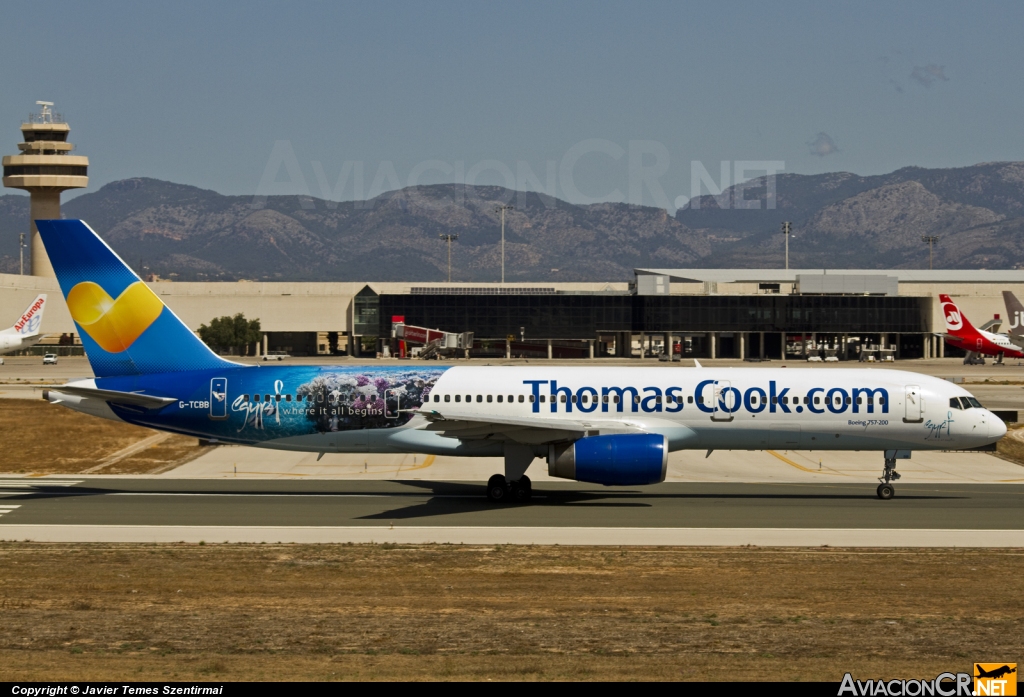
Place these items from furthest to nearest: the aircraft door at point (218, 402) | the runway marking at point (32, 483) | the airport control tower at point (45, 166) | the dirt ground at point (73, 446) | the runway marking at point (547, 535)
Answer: the airport control tower at point (45, 166)
the dirt ground at point (73, 446)
the runway marking at point (32, 483)
the aircraft door at point (218, 402)
the runway marking at point (547, 535)

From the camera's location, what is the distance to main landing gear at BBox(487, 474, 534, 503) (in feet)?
112

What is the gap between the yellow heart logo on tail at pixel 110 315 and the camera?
34.6 m

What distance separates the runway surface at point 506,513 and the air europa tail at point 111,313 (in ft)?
14.6

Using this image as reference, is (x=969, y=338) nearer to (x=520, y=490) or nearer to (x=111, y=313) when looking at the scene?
(x=520, y=490)

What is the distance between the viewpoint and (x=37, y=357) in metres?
145

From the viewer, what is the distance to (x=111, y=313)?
3462 cm

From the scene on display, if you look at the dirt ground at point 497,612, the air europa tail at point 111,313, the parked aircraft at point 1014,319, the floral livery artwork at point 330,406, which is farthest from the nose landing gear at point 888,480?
the parked aircraft at point 1014,319

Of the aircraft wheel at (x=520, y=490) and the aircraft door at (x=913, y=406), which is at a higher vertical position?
the aircraft door at (x=913, y=406)

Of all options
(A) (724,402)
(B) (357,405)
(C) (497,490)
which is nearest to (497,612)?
(C) (497,490)

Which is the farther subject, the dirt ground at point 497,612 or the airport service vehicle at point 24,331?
the airport service vehicle at point 24,331

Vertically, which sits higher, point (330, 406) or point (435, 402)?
point (435, 402)

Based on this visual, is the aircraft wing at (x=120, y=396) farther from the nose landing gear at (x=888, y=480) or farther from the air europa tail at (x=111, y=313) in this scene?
the nose landing gear at (x=888, y=480)

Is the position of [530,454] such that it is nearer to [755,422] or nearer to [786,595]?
[755,422]

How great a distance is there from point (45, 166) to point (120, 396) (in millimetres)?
181312
